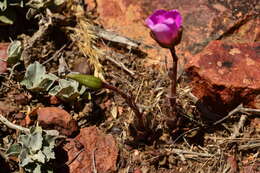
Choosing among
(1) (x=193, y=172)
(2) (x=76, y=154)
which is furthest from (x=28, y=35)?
(1) (x=193, y=172)

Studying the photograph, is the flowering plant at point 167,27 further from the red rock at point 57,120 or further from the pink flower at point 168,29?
the red rock at point 57,120

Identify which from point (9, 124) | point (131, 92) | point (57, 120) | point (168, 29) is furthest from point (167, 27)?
point (9, 124)

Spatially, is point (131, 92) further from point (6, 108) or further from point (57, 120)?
point (6, 108)

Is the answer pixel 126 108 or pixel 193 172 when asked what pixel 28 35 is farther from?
pixel 193 172

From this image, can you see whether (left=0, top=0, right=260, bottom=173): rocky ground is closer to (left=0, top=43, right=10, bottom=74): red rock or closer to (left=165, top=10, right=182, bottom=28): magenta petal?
(left=0, top=43, right=10, bottom=74): red rock

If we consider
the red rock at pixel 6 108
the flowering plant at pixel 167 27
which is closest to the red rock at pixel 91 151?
the red rock at pixel 6 108
